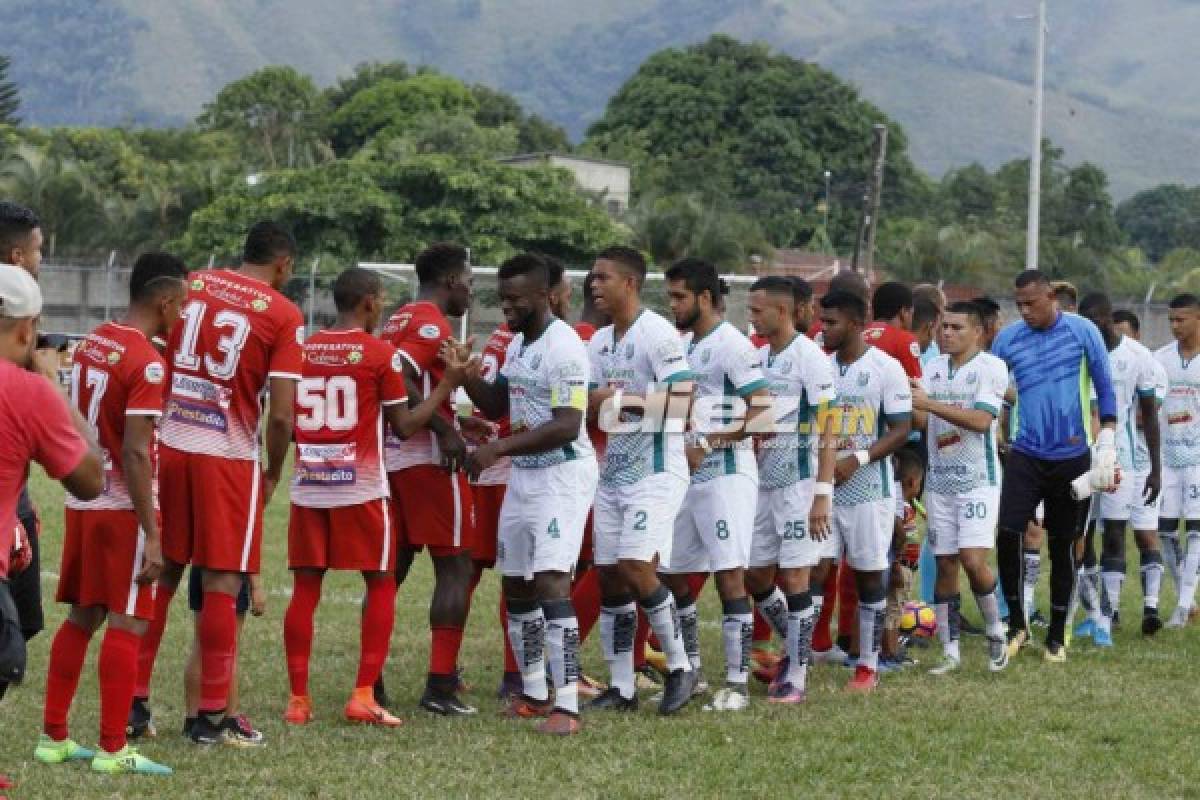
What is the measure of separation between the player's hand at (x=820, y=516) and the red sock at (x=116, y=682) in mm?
3942

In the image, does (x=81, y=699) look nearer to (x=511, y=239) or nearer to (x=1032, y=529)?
(x=1032, y=529)

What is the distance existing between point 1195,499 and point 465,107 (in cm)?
8943

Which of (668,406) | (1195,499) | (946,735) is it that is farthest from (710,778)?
(1195,499)

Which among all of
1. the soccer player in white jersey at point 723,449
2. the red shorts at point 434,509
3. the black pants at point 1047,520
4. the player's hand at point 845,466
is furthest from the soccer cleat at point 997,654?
the red shorts at point 434,509

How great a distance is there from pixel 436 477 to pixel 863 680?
2.96m

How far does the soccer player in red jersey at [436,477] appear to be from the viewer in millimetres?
9930

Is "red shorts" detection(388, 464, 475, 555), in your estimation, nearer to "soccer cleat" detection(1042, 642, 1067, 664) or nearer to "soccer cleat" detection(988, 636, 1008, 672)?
"soccer cleat" detection(988, 636, 1008, 672)

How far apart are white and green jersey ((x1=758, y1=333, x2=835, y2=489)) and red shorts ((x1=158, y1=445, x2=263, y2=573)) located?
3.32 metres

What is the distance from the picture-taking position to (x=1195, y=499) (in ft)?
47.6

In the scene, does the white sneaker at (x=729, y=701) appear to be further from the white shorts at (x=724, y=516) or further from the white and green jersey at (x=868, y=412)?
the white and green jersey at (x=868, y=412)

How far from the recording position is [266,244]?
8984mm

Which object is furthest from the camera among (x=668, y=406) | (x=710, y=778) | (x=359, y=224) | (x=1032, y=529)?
(x=359, y=224)

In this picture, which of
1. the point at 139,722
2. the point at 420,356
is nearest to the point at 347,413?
the point at 420,356

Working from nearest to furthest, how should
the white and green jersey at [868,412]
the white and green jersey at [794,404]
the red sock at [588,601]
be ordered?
the white and green jersey at [794,404], the white and green jersey at [868,412], the red sock at [588,601]
